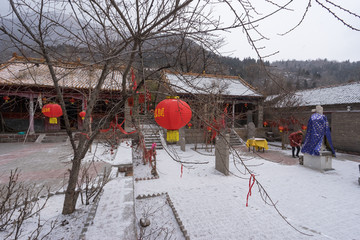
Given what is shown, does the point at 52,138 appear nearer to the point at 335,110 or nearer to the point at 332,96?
the point at 335,110

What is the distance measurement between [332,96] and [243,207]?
1259 centimetres

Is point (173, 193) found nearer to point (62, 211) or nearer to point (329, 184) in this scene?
point (62, 211)

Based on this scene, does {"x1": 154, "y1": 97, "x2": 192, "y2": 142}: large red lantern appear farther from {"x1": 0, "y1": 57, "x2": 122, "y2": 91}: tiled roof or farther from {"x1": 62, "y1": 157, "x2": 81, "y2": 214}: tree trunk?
{"x1": 62, "y1": 157, "x2": 81, "y2": 214}: tree trunk

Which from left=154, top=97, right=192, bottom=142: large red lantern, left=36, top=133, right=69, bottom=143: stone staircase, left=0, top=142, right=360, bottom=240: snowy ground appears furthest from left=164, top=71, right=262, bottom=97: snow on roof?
left=36, top=133, right=69, bottom=143: stone staircase

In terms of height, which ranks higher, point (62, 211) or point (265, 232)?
point (62, 211)

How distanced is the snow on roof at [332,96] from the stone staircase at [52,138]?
14.6 m

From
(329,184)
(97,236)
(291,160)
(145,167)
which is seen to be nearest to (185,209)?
(97,236)

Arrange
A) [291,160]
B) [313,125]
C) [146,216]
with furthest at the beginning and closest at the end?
[291,160]
[313,125]
[146,216]

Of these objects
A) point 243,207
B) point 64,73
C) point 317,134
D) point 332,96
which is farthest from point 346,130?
point 64,73

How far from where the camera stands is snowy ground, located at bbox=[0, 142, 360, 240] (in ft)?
10.4

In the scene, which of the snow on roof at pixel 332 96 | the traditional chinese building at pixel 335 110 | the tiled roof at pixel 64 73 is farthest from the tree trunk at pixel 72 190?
the snow on roof at pixel 332 96

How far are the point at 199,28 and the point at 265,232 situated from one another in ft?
12.3

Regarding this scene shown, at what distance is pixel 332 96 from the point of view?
469 inches

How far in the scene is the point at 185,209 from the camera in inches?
157
